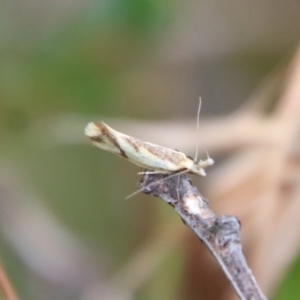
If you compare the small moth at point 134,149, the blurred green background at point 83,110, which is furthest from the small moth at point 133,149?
the blurred green background at point 83,110

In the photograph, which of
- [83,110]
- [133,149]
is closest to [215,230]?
[133,149]

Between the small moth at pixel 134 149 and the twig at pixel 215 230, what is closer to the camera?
the twig at pixel 215 230

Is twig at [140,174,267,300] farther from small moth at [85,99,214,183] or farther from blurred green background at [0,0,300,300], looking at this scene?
blurred green background at [0,0,300,300]

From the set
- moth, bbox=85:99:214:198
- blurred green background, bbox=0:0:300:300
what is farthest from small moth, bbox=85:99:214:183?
blurred green background, bbox=0:0:300:300

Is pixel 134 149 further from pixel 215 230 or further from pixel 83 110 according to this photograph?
pixel 83 110

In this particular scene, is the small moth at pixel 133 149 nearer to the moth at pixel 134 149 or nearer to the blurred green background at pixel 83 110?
the moth at pixel 134 149

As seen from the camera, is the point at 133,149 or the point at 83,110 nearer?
the point at 133,149
